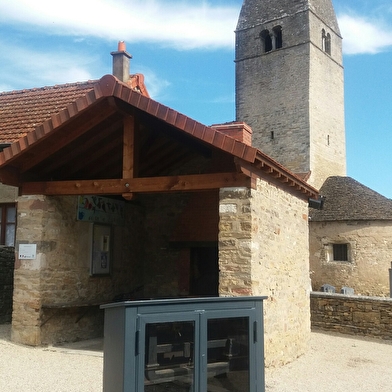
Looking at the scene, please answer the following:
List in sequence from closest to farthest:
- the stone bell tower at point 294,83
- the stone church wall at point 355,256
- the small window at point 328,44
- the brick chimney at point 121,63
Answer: the brick chimney at point 121,63, the stone church wall at point 355,256, the stone bell tower at point 294,83, the small window at point 328,44

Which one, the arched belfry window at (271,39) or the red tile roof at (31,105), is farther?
the arched belfry window at (271,39)

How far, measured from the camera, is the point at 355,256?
19.6 meters

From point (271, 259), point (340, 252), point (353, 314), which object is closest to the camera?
point (271, 259)

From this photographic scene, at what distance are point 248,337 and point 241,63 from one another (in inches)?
996

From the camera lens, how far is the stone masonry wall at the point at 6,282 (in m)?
10.6

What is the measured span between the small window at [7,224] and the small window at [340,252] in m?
13.6

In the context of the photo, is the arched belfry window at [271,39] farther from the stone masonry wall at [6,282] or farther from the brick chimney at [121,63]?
the stone masonry wall at [6,282]

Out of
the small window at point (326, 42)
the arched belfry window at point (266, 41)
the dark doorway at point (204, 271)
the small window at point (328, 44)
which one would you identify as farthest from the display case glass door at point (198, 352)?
the small window at point (328, 44)

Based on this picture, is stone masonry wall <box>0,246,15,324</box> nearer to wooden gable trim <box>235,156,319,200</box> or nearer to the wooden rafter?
the wooden rafter

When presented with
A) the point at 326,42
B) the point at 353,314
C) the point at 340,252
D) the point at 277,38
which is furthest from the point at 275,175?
the point at 326,42

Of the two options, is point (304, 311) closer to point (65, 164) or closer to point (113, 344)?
point (65, 164)

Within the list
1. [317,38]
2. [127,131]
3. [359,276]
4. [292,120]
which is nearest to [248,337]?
[127,131]

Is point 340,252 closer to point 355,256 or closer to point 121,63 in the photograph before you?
point 355,256

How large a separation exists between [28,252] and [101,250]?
170 centimetres
